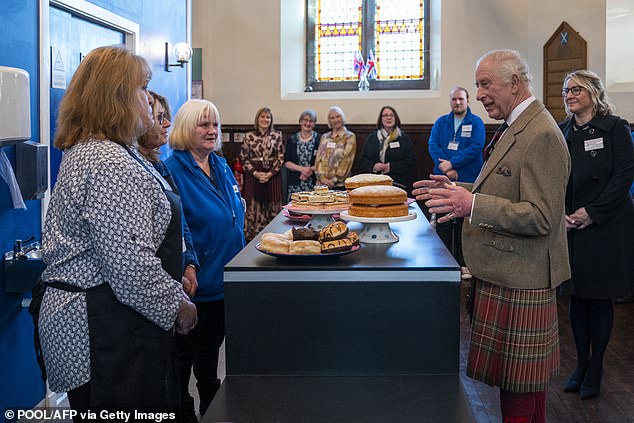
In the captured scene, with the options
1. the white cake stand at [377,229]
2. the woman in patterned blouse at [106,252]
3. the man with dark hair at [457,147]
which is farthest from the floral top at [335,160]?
the woman in patterned blouse at [106,252]

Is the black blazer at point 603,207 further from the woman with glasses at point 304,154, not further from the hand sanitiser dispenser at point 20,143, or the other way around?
the woman with glasses at point 304,154

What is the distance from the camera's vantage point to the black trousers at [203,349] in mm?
2746

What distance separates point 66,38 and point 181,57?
1970mm

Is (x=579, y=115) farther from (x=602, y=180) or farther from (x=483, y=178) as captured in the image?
(x=483, y=178)

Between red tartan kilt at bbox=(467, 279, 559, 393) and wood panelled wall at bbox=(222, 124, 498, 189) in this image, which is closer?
red tartan kilt at bbox=(467, 279, 559, 393)

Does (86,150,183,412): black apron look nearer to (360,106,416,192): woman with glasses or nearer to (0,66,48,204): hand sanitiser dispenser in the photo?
(0,66,48,204): hand sanitiser dispenser

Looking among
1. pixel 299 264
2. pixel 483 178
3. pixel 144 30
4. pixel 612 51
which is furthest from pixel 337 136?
pixel 299 264

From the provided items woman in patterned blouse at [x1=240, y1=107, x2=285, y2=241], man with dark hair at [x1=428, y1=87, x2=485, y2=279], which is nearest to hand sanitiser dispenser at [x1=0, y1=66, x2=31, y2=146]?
man with dark hair at [x1=428, y1=87, x2=485, y2=279]

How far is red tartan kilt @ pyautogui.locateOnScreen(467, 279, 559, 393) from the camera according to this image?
7.27 ft

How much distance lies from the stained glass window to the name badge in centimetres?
572

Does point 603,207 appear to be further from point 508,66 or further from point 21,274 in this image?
point 21,274

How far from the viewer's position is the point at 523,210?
207cm

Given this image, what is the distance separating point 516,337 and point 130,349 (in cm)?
123

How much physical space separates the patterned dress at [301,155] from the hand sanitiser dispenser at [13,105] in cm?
471
